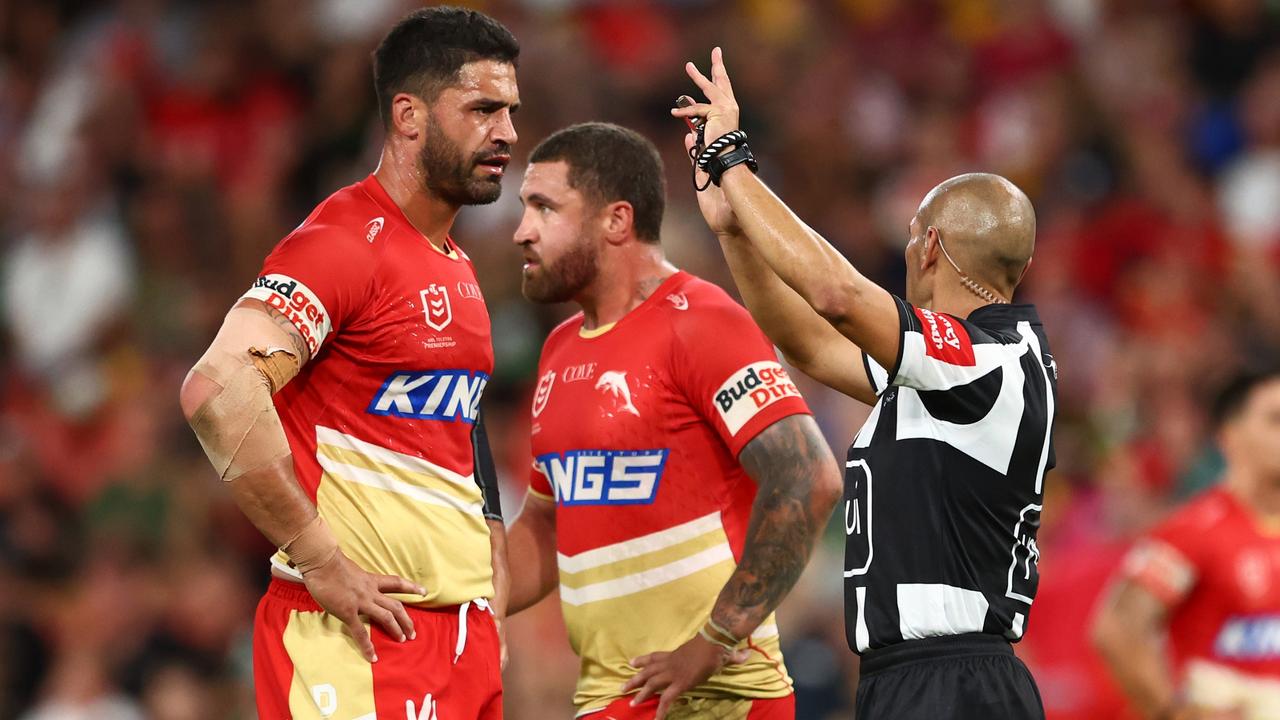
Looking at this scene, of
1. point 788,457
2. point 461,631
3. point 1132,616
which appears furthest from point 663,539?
point 1132,616

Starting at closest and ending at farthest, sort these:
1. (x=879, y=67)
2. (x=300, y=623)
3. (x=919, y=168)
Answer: (x=300, y=623) → (x=919, y=168) → (x=879, y=67)

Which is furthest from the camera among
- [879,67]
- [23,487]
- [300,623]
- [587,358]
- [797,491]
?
[879,67]

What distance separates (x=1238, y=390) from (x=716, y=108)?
3.65 meters

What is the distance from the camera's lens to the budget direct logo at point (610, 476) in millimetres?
5773

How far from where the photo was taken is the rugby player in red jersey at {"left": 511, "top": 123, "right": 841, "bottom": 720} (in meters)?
5.53


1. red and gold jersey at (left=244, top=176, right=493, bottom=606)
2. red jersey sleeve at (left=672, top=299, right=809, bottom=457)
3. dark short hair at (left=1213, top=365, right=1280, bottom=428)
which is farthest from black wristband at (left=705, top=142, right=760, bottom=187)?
dark short hair at (left=1213, top=365, right=1280, bottom=428)

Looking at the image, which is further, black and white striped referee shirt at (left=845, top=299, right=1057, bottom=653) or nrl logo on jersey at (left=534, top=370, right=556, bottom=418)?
nrl logo on jersey at (left=534, top=370, right=556, bottom=418)

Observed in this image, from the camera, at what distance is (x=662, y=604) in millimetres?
5758

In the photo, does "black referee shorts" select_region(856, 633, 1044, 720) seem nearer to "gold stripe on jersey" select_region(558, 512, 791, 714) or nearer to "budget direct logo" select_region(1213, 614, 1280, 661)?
"gold stripe on jersey" select_region(558, 512, 791, 714)

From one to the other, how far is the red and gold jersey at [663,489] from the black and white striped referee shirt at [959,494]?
603 mm

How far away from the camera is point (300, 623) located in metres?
5.03

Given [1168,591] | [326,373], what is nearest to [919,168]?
[1168,591]

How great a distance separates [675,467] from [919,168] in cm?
707

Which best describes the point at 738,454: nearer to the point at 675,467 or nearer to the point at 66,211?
the point at 675,467
